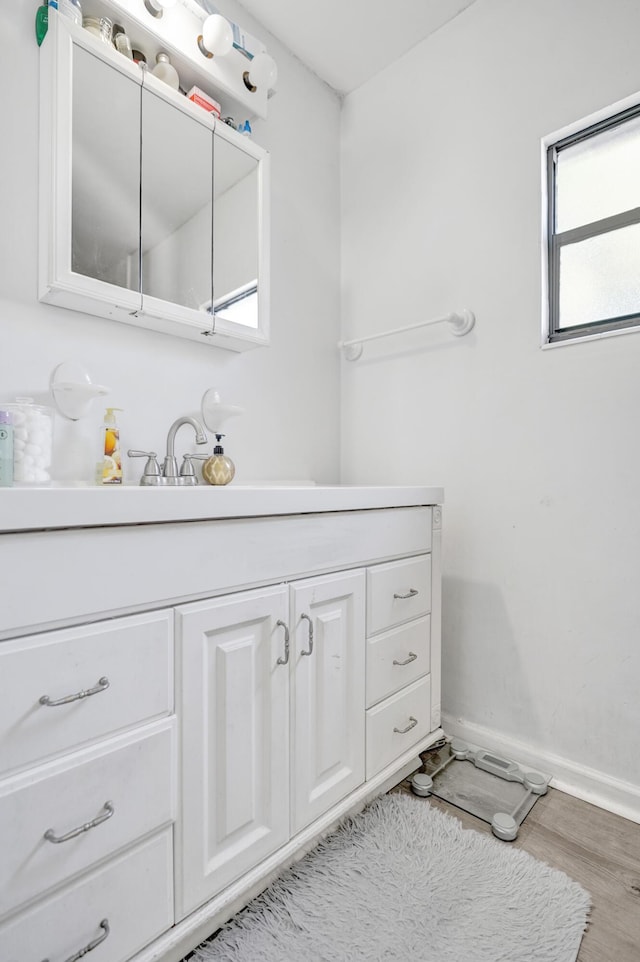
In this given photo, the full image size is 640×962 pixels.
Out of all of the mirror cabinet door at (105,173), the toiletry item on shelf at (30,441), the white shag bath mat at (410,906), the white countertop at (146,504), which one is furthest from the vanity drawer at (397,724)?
the mirror cabinet door at (105,173)

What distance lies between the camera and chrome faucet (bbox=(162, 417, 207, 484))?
1369 millimetres

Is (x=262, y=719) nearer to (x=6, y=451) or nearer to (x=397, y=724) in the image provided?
(x=397, y=724)

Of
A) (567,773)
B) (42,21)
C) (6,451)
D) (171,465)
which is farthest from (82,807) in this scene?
(42,21)

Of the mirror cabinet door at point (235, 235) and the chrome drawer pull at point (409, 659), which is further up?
the mirror cabinet door at point (235, 235)

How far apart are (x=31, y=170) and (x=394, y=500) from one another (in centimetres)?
123

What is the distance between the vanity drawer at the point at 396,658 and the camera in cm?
129

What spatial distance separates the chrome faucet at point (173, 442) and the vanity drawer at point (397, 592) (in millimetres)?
608

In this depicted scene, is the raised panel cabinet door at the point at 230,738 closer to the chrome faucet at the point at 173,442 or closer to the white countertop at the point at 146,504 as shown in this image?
the white countertop at the point at 146,504

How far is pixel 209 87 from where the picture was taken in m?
1.52

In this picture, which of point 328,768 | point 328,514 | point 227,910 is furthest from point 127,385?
point 227,910

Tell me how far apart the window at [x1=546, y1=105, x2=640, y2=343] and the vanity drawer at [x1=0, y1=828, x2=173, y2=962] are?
1657 mm

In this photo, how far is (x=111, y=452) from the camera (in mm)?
1281

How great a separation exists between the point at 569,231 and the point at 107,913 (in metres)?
2.00

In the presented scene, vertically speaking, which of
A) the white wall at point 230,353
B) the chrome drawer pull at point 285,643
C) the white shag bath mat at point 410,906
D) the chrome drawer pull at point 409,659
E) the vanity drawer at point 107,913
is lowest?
the white shag bath mat at point 410,906
